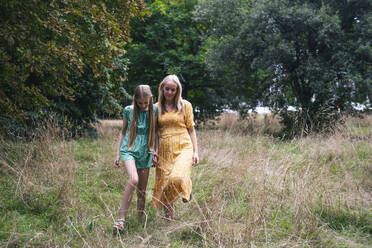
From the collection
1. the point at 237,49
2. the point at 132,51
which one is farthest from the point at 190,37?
the point at 237,49

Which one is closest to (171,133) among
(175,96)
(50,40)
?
(175,96)

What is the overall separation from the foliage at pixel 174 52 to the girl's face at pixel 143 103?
11.2 metres

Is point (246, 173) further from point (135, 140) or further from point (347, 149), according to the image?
point (347, 149)

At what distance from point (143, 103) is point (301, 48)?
382 inches

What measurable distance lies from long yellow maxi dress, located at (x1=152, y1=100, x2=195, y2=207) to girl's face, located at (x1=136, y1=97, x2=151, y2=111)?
0.25 metres

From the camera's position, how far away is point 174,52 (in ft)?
51.6

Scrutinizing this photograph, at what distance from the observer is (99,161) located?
666 centimetres

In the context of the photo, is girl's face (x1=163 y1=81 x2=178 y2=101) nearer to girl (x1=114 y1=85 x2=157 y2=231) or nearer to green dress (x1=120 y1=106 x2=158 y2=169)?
girl (x1=114 y1=85 x2=157 y2=231)

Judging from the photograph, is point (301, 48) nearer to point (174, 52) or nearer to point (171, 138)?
point (174, 52)

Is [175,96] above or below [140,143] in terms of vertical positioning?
above

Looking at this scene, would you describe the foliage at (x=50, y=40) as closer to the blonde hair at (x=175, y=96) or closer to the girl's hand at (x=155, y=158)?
the blonde hair at (x=175, y=96)

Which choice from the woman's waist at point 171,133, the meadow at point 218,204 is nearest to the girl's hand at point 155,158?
the woman's waist at point 171,133

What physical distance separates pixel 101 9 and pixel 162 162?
→ 234cm

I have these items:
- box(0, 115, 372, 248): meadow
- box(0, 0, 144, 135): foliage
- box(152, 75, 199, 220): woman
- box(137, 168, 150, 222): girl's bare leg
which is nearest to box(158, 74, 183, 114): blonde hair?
box(152, 75, 199, 220): woman
